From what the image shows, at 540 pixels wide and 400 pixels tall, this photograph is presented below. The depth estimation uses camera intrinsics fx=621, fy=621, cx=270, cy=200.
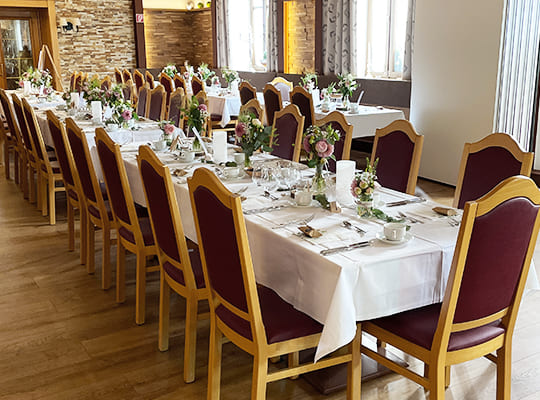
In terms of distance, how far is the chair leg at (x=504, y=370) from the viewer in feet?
8.05

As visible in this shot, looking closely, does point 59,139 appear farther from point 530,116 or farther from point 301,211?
point 530,116

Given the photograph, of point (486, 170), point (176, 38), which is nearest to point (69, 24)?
point (176, 38)

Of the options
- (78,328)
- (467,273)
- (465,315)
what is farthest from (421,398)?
(78,328)

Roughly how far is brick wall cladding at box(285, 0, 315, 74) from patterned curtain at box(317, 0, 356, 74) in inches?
23.8

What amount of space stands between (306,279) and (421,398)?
89cm

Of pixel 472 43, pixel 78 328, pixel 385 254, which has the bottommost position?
pixel 78 328

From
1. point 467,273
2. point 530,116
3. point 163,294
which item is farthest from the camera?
point 530,116

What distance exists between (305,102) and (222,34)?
7.46 meters

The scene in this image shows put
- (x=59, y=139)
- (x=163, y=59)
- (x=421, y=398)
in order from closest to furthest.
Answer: (x=421, y=398)
(x=59, y=139)
(x=163, y=59)

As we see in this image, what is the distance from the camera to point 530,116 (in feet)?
20.3

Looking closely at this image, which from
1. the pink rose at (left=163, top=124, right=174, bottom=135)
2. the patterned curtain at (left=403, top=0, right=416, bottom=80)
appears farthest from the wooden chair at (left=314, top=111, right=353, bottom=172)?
the patterned curtain at (left=403, top=0, right=416, bottom=80)


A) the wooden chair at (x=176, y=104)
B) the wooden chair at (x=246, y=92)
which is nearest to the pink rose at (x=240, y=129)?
the wooden chair at (x=176, y=104)

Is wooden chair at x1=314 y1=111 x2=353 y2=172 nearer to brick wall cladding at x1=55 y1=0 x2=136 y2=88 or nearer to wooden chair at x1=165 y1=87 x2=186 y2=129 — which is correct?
wooden chair at x1=165 y1=87 x2=186 y2=129

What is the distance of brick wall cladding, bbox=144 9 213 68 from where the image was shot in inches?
586
